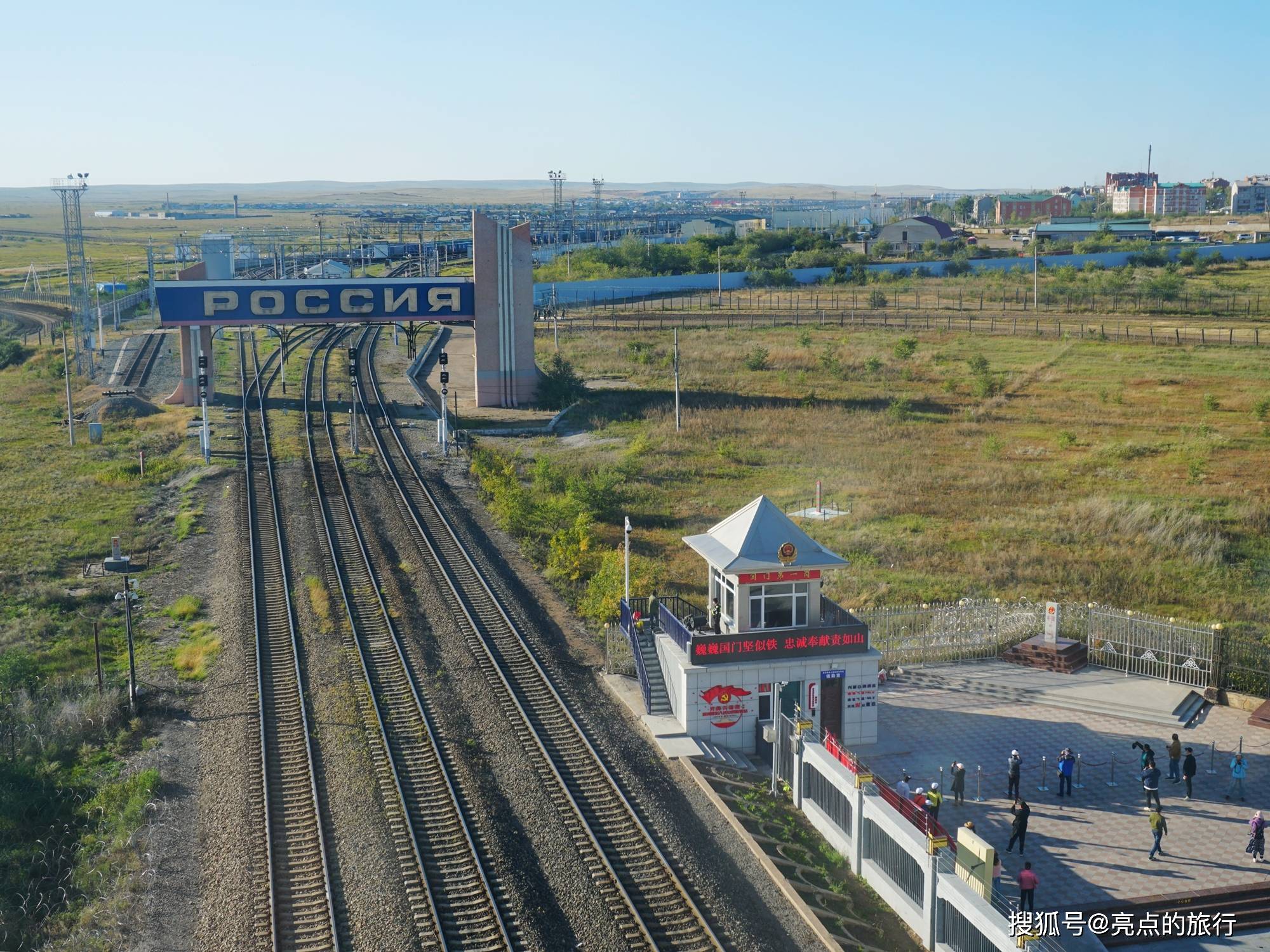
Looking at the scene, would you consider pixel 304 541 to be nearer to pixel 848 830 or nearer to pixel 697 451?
pixel 697 451

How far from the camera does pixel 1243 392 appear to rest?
5284cm

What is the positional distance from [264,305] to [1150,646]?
34.9 metres

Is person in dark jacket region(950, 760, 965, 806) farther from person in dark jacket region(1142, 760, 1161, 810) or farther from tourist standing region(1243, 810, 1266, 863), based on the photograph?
tourist standing region(1243, 810, 1266, 863)

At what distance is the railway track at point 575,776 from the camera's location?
51.3 ft

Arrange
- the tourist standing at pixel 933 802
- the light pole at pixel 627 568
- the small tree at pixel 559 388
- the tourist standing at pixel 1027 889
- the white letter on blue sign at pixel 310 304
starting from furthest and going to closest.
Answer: the small tree at pixel 559 388 → the white letter on blue sign at pixel 310 304 → the light pole at pixel 627 568 → the tourist standing at pixel 933 802 → the tourist standing at pixel 1027 889

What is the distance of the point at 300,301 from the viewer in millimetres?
47812

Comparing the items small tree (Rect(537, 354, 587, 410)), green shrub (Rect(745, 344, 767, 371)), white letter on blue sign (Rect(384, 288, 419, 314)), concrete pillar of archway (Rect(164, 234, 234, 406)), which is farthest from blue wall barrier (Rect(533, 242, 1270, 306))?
white letter on blue sign (Rect(384, 288, 419, 314))

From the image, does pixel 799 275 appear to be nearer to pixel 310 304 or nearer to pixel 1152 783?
pixel 310 304

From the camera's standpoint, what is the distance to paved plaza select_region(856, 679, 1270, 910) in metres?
16.6

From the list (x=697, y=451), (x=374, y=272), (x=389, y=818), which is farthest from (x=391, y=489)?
(x=374, y=272)

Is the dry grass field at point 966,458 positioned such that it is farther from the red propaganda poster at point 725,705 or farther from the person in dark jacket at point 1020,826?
the person in dark jacket at point 1020,826

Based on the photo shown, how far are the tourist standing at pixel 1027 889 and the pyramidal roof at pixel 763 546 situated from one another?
6.63 m

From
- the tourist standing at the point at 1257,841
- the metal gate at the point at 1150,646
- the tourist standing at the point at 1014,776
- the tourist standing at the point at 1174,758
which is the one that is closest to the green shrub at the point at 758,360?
the metal gate at the point at 1150,646

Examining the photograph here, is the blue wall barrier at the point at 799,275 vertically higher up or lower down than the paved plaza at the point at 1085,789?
higher up
